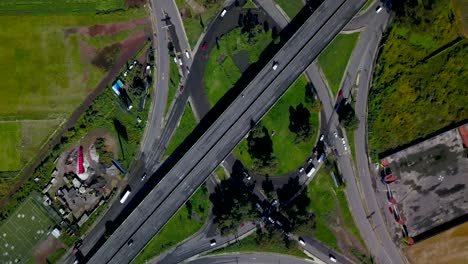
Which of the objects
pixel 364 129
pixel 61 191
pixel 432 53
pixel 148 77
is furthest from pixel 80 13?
pixel 432 53

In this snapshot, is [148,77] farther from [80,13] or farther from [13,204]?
[13,204]

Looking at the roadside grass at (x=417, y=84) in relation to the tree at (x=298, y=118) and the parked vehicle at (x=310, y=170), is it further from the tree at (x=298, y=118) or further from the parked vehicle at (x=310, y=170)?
the tree at (x=298, y=118)

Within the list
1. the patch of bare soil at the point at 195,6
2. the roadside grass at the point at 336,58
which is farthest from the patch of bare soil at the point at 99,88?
the roadside grass at the point at 336,58

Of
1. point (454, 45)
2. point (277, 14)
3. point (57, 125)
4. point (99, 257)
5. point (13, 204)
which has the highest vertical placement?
point (57, 125)

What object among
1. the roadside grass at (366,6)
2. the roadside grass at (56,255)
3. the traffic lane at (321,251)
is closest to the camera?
the roadside grass at (366,6)

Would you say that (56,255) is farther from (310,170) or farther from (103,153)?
(310,170)

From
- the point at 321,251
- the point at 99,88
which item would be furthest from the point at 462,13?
the point at 99,88

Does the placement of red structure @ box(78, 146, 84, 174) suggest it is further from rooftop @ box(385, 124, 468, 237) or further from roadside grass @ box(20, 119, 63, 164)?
rooftop @ box(385, 124, 468, 237)

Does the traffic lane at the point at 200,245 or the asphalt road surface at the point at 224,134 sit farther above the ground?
the asphalt road surface at the point at 224,134
